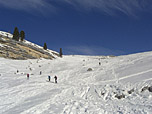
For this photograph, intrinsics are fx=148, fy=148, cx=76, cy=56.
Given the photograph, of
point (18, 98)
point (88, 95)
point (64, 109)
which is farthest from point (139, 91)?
point (18, 98)

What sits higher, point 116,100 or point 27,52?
point 27,52

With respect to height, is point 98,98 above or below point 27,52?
below

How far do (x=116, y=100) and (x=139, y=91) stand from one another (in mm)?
2724

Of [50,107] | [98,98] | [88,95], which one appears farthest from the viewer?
[88,95]

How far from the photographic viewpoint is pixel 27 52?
62.2m

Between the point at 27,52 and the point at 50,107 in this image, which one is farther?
the point at 27,52

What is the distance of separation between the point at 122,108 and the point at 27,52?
185 feet

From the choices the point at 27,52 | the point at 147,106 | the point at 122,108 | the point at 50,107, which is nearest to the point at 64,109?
the point at 50,107

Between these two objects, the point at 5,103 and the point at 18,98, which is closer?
the point at 5,103

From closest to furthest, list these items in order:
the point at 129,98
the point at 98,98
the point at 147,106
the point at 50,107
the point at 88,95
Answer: the point at 147,106, the point at 50,107, the point at 129,98, the point at 98,98, the point at 88,95

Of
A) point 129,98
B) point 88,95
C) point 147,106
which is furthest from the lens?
point 88,95

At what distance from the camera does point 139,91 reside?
14.9m

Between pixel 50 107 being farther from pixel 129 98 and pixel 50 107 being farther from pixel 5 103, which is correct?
pixel 129 98

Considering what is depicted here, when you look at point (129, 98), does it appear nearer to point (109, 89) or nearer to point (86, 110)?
point (109, 89)
